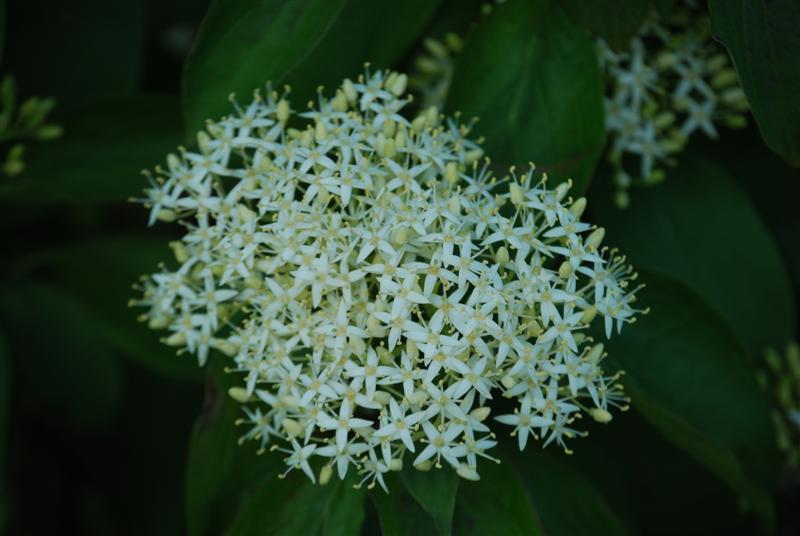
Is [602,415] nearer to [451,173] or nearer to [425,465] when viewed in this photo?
[425,465]

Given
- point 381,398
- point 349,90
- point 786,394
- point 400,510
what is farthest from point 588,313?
point 786,394

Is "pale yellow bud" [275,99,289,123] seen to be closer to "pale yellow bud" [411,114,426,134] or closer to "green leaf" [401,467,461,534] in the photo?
"pale yellow bud" [411,114,426,134]

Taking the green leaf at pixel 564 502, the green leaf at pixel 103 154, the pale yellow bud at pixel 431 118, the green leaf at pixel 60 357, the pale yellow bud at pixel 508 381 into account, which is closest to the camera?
the pale yellow bud at pixel 508 381

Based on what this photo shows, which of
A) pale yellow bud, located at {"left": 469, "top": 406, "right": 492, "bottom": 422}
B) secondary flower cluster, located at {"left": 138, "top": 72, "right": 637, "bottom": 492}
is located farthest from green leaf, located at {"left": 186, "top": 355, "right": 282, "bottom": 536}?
pale yellow bud, located at {"left": 469, "top": 406, "right": 492, "bottom": 422}

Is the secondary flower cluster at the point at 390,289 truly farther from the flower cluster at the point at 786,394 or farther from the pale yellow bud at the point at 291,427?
the flower cluster at the point at 786,394

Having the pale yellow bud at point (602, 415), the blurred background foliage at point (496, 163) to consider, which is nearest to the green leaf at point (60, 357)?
the blurred background foliage at point (496, 163)
